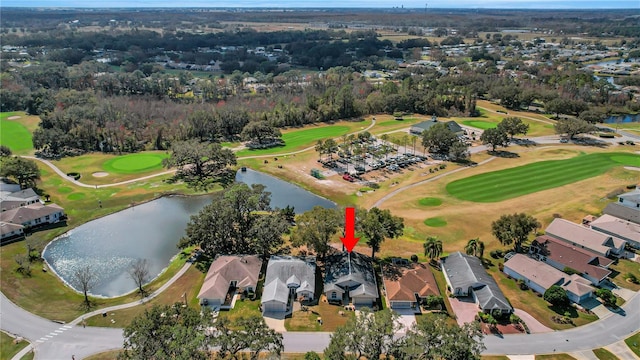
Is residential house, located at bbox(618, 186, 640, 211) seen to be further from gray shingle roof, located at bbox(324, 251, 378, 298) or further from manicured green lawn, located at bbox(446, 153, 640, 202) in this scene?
gray shingle roof, located at bbox(324, 251, 378, 298)

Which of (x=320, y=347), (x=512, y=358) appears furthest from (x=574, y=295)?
(x=320, y=347)

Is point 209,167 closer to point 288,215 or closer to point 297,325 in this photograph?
point 288,215

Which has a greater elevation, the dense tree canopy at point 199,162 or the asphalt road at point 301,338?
the dense tree canopy at point 199,162

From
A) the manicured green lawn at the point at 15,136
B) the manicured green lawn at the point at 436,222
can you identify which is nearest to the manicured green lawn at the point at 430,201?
the manicured green lawn at the point at 436,222

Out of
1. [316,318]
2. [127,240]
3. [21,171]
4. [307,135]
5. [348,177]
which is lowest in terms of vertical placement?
[316,318]

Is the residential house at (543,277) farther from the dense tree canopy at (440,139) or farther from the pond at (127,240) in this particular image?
the dense tree canopy at (440,139)

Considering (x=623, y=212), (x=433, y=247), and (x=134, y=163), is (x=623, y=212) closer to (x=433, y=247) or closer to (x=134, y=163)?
(x=433, y=247)

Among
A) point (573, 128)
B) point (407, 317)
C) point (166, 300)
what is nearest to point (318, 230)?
point (407, 317)

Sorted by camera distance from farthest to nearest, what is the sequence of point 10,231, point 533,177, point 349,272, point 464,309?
point 533,177 < point 10,231 < point 349,272 < point 464,309
